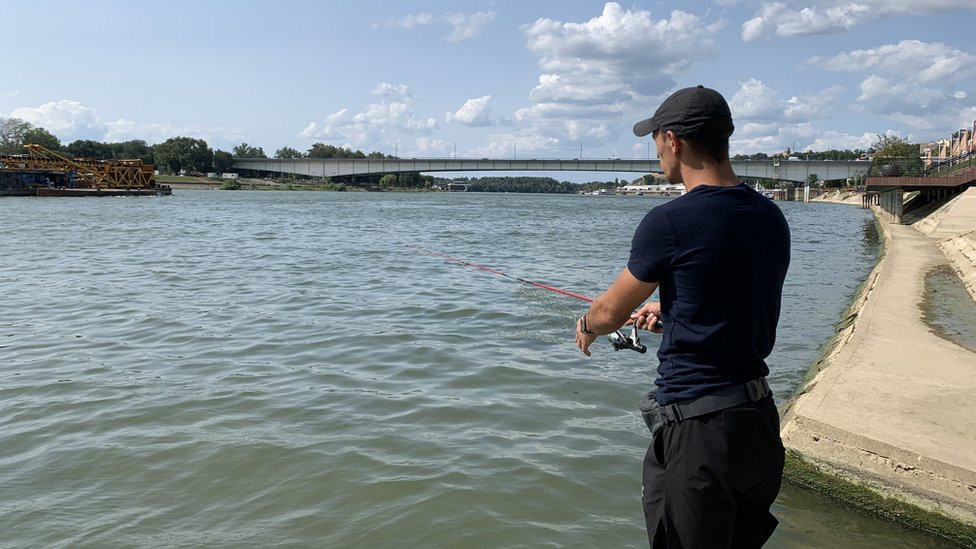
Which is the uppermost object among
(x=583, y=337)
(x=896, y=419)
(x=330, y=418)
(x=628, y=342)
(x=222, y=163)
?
(x=222, y=163)

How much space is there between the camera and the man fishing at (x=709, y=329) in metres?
2.74

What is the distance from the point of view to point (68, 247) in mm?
25672

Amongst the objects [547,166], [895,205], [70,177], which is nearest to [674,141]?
[895,205]

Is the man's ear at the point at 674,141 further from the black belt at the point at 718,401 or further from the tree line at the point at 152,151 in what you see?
the tree line at the point at 152,151

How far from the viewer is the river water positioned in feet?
17.3

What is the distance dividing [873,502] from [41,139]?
Result: 16826 centimetres

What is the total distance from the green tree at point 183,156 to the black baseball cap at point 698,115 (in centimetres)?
17294

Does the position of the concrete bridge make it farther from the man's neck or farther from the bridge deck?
the man's neck

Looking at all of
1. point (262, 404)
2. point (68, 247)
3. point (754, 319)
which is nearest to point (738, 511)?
point (754, 319)

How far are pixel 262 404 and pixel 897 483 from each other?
19.5 feet

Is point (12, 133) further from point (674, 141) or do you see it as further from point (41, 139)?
point (674, 141)

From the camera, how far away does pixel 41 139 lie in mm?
144500

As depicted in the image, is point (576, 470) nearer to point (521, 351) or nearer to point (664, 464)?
point (664, 464)

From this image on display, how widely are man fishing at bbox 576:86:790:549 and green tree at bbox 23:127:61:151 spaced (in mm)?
165646
